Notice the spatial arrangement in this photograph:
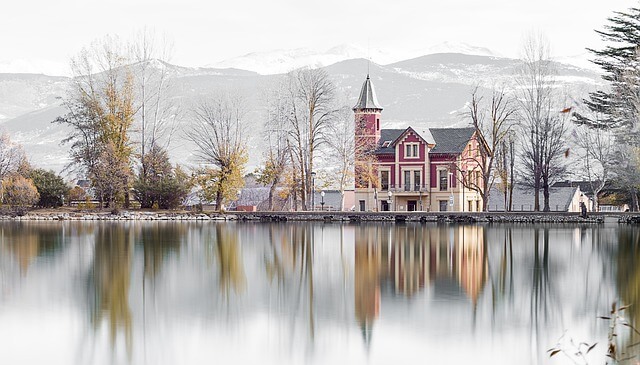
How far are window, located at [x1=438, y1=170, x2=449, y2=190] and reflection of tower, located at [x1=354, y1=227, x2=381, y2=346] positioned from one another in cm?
3556

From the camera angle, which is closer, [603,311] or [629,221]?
[603,311]

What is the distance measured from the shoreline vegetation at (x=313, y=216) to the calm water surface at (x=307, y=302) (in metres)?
26.2

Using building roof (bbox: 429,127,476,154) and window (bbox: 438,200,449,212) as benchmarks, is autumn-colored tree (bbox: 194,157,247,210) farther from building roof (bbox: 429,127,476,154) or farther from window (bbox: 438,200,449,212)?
building roof (bbox: 429,127,476,154)

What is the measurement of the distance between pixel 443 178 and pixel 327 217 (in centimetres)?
1269

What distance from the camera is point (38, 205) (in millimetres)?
69750

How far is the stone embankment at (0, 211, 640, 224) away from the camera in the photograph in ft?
208

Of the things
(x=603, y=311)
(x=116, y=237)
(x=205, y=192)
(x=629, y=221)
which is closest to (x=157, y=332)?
(x=603, y=311)

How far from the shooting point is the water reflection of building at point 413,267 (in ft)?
71.5

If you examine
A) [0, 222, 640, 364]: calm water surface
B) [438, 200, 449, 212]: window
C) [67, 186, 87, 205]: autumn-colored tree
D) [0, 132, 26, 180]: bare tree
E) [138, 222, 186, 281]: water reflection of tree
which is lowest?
[0, 222, 640, 364]: calm water surface

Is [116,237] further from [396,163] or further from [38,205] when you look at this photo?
[396,163]

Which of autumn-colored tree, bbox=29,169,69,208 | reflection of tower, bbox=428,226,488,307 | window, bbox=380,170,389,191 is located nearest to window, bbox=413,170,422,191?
window, bbox=380,170,389,191

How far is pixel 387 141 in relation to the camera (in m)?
79.4

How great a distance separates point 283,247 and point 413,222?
28919mm

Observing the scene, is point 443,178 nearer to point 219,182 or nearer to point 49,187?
point 219,182
